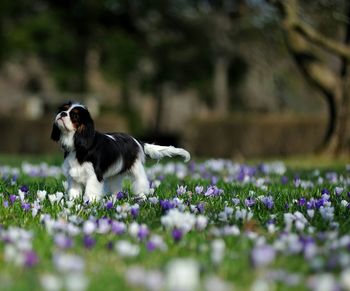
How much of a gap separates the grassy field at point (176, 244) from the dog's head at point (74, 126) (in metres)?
0.53

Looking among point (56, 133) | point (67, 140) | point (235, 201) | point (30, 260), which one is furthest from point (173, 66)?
point (30, 260)

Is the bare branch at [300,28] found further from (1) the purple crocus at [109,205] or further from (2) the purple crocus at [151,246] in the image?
(2) the purple crocus at [151,246]

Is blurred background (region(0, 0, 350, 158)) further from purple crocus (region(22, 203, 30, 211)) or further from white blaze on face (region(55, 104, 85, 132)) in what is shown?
purple crocus (region(22, 203, 30, 211))

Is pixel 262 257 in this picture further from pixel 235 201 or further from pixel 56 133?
pixel 56 133

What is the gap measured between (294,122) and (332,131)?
525 centimetres

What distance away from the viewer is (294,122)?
22016mm

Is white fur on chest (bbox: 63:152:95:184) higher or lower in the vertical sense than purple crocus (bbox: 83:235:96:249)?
lower

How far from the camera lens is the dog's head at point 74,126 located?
604 centimetres

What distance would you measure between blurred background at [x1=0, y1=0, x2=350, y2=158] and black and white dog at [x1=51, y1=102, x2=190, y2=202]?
15824 mm

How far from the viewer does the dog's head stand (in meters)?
6.04

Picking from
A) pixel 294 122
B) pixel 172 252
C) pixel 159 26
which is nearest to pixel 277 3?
pixel 294 122

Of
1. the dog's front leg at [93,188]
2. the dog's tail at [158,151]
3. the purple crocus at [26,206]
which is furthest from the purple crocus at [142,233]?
the dog's tail at [158,151]

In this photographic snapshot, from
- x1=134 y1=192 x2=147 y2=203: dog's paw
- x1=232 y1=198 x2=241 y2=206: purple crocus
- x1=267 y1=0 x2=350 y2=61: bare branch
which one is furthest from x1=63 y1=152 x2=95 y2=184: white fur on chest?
x1=267 y1=0 x2=350 y2=61: bare branch

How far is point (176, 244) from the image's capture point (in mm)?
4285
